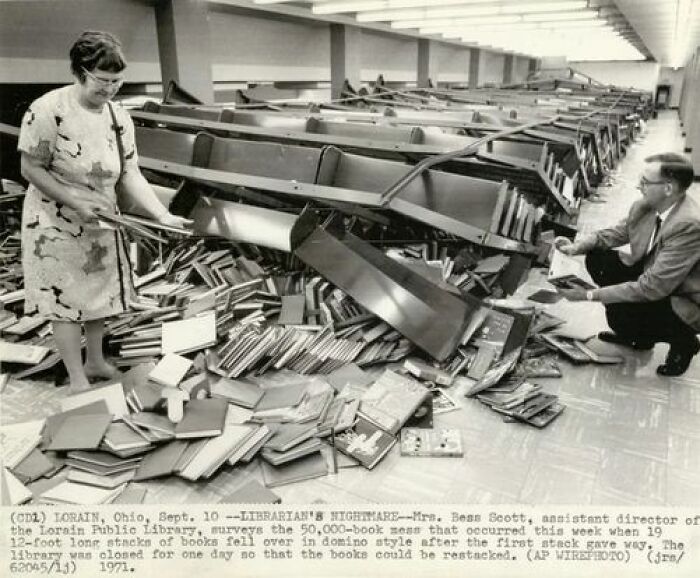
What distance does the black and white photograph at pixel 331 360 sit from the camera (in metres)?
1.58

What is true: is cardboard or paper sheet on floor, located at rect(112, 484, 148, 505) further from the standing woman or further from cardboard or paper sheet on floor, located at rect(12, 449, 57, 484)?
the standing woman

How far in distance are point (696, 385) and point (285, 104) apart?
5.78m

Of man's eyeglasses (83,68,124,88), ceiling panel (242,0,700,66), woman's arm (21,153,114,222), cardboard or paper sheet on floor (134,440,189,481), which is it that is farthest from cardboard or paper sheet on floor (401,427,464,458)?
ceiling panel (242,0,700,66)

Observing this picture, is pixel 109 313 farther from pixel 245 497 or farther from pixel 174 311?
pixel 245 497

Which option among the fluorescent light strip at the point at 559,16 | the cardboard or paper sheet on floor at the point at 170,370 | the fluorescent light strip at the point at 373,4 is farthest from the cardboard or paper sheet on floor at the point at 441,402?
the fluorescent light strip at the point at 559,16

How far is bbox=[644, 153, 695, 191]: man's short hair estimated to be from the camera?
2.35 metres

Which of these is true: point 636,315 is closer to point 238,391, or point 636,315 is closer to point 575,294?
point 575,294

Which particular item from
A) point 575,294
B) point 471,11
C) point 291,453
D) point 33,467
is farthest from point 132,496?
point 471,11

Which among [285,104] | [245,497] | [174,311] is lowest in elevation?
[245,497]

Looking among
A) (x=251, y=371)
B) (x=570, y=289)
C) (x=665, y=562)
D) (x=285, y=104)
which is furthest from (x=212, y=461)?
(x=285, y=104)

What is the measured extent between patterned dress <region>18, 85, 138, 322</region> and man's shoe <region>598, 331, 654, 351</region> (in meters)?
2.64

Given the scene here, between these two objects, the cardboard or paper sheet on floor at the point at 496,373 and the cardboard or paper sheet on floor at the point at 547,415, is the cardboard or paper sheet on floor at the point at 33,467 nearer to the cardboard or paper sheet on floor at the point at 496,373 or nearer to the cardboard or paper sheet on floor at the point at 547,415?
the cardboard or paper sheet on floor at the point at 496,373

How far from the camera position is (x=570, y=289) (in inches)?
104
